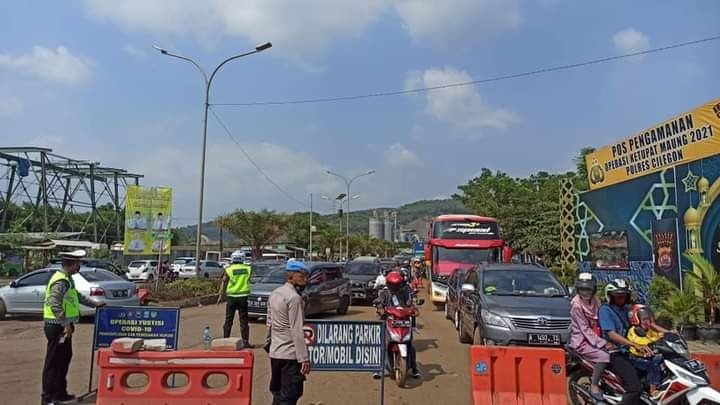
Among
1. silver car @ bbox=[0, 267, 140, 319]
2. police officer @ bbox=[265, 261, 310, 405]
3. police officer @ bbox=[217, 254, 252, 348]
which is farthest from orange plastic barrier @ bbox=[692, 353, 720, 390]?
silver car @ bbox=[0, 267, 140, 319]

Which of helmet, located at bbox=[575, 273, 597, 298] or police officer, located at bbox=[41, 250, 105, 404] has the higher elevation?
helmet, located at bbox=[575, 273, 597, 298]

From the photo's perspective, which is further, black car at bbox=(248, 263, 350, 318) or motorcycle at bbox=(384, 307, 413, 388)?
black car at bbox=(248, 263, 350, 318)

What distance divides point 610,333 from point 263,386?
4.64 metres

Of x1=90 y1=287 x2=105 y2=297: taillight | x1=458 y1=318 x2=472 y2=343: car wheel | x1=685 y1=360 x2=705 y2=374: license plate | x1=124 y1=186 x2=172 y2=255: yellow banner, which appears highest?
x1=124 y1=186 x2=172 y2=255: yellow banner

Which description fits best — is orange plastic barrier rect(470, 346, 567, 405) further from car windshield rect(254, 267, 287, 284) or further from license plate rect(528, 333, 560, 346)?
car windshield rect(254, 267, 287, 284)

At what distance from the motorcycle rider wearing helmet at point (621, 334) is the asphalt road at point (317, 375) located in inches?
90.8

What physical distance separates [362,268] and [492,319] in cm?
1386

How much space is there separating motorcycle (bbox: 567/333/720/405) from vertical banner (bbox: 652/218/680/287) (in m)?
11.0

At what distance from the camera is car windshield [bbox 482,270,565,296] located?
1062 centimetres

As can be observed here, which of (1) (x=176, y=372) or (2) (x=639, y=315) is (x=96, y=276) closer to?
(1) (x=176, y=372)

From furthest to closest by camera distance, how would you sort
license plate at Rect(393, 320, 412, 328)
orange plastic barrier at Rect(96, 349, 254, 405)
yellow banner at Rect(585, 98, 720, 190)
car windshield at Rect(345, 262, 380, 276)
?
car windshield at Rect(345, 262, 380, 276)
yellow banner at Rect(585, 98, 720, 190)
license plate at Rect(393, 320, 412, 328)
orange plastic barrier at Rect(96, 349, 254, 405)

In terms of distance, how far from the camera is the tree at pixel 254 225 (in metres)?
50.0

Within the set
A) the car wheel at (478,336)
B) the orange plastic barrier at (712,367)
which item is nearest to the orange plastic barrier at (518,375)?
the orange plastic barrier at (712,367)

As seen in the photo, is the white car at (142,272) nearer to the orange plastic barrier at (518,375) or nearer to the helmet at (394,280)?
the helmet at (394,280)
